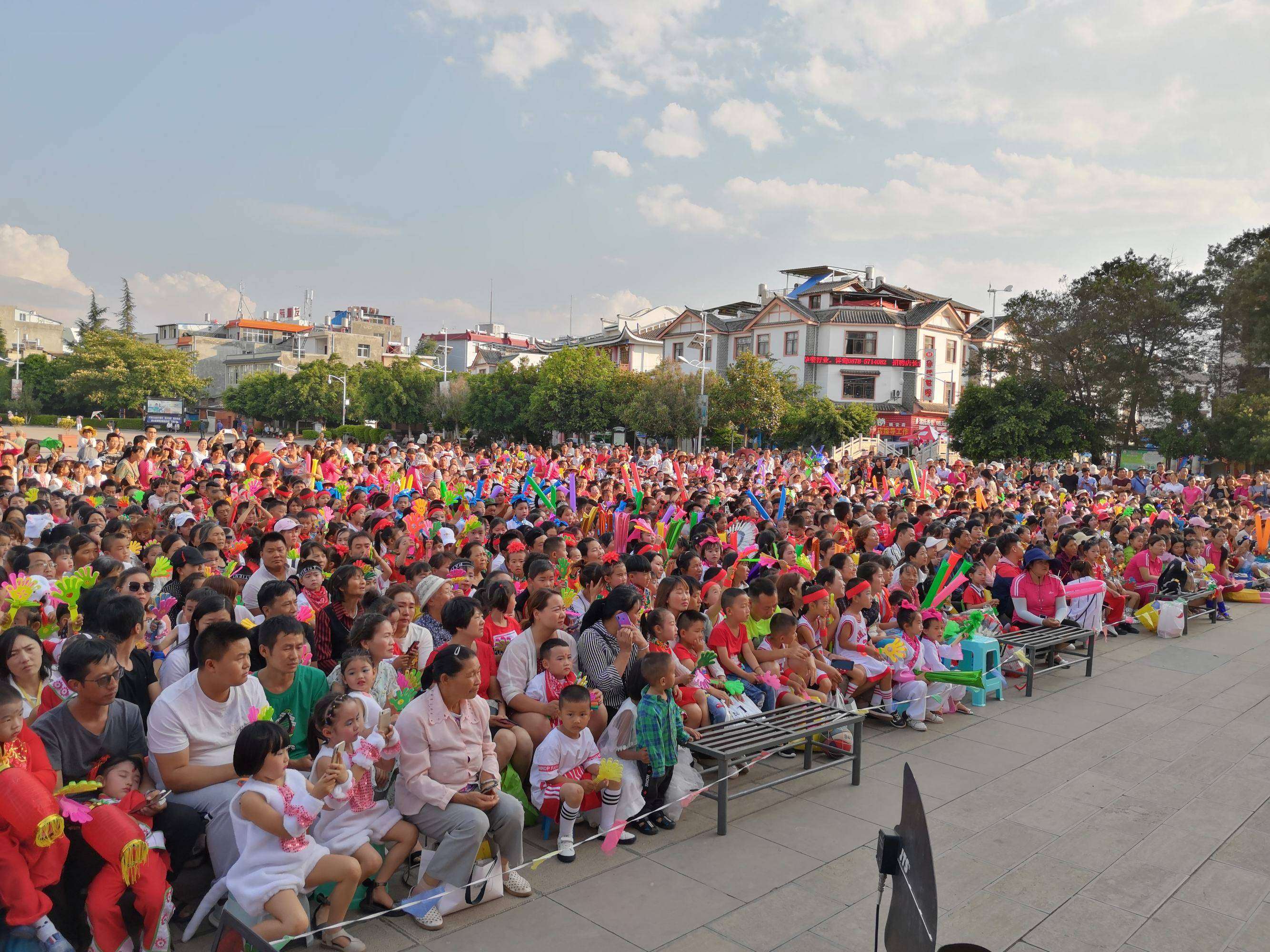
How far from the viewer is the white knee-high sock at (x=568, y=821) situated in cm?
477

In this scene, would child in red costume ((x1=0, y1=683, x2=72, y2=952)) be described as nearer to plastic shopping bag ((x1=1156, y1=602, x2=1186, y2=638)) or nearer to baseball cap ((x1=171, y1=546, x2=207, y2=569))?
baseball cap ((x1=171, y1=546, x2=207, y2=569))

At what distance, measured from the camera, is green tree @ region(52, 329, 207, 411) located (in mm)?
65375

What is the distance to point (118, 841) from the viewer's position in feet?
11.5

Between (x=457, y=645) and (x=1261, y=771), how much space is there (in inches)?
237

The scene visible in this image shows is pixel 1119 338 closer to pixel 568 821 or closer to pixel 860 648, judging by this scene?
pixel 860 648

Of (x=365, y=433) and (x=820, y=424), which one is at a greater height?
(x=820, y=424)

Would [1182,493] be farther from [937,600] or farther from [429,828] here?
[429,828]

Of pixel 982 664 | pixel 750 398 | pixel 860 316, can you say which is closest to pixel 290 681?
pixel 982 664

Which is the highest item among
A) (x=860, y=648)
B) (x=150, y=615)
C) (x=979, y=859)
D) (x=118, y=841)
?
(x=150, y=615)

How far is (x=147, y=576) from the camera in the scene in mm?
5570

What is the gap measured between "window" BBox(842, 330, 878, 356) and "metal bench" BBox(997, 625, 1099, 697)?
46677 millimetres

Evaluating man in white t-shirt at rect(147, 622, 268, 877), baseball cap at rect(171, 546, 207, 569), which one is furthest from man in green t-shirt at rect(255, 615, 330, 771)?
baseball cap at rect(171, 546, 207, 569)

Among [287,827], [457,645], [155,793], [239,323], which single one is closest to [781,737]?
[457,645]

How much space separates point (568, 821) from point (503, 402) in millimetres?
47182
